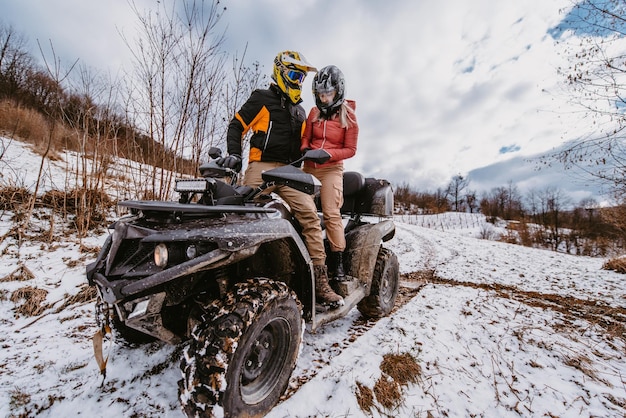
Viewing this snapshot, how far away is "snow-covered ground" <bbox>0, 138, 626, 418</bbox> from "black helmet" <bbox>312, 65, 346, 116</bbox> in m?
2.32

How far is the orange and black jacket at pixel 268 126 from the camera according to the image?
2943mm

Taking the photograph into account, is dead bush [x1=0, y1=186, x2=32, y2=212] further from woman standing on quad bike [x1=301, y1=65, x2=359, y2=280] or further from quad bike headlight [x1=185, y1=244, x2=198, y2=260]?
quad bike headlight [x1=185, y1=244, x2=198, y2=260]

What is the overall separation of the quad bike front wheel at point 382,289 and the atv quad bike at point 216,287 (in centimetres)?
88

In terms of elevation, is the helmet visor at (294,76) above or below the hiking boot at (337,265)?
above

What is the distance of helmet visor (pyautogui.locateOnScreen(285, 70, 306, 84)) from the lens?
285cm

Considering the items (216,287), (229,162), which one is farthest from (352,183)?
(216,287)

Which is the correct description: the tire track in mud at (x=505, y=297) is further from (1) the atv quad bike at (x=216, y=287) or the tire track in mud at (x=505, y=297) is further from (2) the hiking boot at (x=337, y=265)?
(2) the hiking boot at (x=337, y=265)

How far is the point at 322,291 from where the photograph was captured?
2.36 m

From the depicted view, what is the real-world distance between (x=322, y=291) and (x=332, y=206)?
2.74ft

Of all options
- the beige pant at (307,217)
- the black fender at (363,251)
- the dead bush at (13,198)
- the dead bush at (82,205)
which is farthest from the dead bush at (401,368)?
the dead bush at (13,198)

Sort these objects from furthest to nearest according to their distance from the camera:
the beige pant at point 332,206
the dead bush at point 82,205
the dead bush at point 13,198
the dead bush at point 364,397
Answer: the dead bush at point 82,205
the dead bush at point 13,198
the beige pant at point 332,206
the dead bush at point 364,397

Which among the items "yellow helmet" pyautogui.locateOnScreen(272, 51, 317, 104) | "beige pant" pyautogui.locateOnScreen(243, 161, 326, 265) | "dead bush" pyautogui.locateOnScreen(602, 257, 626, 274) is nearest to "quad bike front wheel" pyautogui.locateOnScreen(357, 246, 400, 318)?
"beige pant" pyautogui.locateOnScreen(243, 161, 326, 265)

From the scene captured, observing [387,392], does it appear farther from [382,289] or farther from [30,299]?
[30,299]

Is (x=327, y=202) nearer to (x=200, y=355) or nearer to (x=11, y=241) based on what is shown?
(x=200, y=355)
